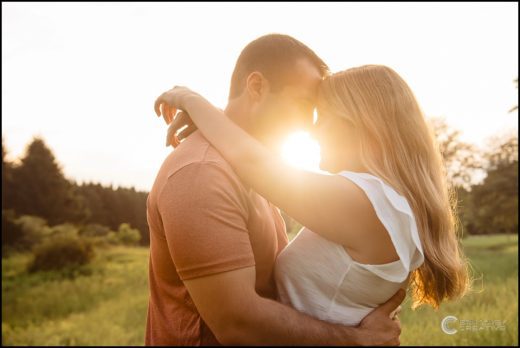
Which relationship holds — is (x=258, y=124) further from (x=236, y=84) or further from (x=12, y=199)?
(x=12, y=199)

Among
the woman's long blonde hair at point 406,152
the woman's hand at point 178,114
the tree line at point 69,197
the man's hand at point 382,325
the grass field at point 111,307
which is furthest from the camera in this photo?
the tree line at point 69,197

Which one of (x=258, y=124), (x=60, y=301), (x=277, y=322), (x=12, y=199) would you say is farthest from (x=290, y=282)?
(x=12, y=199)

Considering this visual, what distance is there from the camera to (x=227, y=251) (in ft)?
6.75

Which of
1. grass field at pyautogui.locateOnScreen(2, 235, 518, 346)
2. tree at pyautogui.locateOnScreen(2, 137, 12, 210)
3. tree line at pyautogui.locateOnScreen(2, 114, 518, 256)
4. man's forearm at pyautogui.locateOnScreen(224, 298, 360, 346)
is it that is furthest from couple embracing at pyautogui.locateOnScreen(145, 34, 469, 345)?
tree at pyautogui.locateOnScreen(2, 137, 12, 210)

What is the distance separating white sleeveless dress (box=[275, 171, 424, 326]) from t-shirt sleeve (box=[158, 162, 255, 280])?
0.39m

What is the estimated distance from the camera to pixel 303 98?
2.93m

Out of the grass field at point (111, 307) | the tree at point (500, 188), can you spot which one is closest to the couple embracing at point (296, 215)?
the grass field at point (111, 307)

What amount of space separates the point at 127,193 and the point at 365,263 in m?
27.3

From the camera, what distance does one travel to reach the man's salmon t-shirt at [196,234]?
2.06m

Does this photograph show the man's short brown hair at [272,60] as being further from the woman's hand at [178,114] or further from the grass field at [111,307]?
the grass field at [111,307]

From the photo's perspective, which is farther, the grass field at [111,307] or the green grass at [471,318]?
the grass field at [111,307]

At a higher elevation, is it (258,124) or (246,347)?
(258,124)

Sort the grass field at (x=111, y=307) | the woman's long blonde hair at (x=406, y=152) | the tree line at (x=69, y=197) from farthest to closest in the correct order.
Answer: the tree line at (x=69, y=197) < the grass field at (x=111, y=307) < the woman's long blonde hair at (x=406, y=152)

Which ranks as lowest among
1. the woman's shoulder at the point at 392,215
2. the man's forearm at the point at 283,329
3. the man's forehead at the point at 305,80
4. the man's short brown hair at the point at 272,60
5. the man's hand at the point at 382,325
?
the man's hand at the point at 382,325
